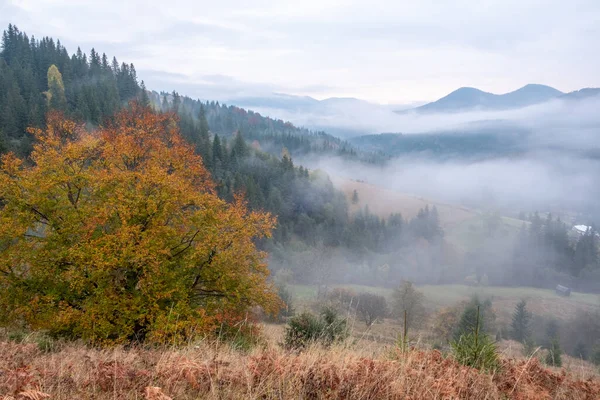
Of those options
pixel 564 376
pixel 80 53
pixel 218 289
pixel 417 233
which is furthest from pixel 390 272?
pixel 80 53

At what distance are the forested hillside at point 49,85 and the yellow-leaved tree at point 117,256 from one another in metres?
44.0

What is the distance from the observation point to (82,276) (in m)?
14.3

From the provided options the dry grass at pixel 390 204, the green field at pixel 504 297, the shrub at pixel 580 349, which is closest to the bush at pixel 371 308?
the green field at pixel 504 297

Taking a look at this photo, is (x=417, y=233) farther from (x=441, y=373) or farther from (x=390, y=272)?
(x=441, y=373)

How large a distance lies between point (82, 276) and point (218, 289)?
5.11 m

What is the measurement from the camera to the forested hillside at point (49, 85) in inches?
2704

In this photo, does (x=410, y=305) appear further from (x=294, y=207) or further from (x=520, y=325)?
(x=294, y=207)

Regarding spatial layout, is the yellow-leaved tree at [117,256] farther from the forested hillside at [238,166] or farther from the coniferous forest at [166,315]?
the forested hillside at [238,166]

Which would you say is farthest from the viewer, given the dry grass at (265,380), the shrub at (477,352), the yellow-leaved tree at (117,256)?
the yellow-leaved tree at (117,256)

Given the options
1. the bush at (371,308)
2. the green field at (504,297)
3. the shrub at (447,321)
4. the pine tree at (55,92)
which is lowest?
the green field at (504,297)

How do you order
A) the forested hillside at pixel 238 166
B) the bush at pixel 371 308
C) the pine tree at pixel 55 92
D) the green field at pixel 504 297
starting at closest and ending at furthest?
the bush at pixel 371 308 < the pine tree at pixel 55 92 < the green field at pixel 504 297 < the forested hillside at pixel 238 166

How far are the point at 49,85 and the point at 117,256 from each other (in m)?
101

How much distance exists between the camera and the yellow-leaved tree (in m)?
13.8

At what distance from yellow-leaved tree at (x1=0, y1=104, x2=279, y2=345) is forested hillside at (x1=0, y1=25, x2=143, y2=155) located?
144 feet
